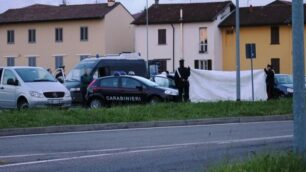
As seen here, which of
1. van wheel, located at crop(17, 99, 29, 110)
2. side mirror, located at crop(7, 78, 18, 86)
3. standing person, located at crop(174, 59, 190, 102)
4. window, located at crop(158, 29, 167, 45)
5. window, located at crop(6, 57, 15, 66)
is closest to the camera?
van wheel, located at crop(17, 99, 29, 110)

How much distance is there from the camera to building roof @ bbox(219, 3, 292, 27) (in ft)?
215

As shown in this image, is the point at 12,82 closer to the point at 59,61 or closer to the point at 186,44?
the point at 186,44

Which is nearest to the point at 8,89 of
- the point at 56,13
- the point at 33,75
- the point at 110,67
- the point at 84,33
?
the point at 33,75

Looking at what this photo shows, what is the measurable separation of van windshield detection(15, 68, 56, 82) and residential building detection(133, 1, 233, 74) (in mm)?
42385

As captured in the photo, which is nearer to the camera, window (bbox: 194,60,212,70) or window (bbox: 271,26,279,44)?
window (bbox: 271,26,279,44)

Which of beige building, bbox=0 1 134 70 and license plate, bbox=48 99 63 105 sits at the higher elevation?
beige building, bbox=0 1 134 70

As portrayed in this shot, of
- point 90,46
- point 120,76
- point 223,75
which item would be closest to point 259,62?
point 90,46

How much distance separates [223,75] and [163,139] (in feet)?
52.3

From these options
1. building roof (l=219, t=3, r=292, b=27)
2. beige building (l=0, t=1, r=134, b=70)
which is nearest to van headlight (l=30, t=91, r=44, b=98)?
building roof (l=219, t=3, r=292, b=27)

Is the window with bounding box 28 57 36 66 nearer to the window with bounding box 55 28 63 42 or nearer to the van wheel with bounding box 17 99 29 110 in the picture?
the window with bounding box 55 28 63 42

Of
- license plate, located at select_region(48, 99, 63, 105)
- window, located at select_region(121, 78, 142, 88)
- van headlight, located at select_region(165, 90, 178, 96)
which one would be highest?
window, located at select_region(121, 78, 142, 88)

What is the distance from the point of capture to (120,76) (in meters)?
28.5

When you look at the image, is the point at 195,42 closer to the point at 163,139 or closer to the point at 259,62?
the point at 259,62

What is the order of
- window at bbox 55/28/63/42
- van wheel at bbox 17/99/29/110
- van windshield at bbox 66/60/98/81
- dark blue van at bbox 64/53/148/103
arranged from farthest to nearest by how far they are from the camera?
window at bbox 55/28/63/42, van windshield at bbox 66/60/98/81, dark blue van at bbox 64/53/148/103, van wheel at bbox 17/99/29/110
